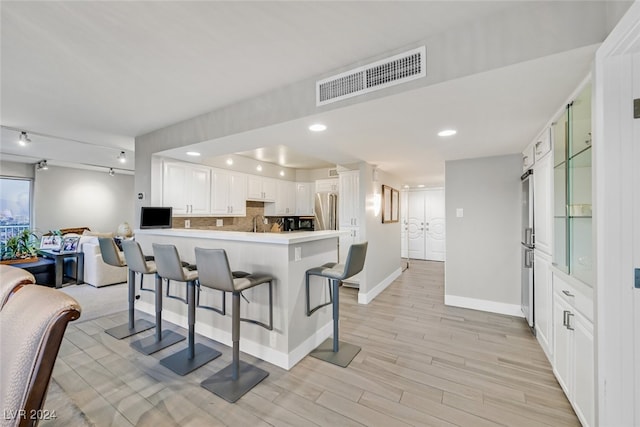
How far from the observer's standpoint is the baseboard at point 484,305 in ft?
11.5

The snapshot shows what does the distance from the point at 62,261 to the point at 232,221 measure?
2992 mm

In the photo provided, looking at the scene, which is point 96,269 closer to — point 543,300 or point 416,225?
point 543,300

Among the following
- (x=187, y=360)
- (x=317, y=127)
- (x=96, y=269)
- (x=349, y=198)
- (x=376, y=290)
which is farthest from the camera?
(x=96, y=269)

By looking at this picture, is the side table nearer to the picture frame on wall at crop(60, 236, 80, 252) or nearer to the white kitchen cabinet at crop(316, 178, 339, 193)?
the picture frame on wall at crop(60, 236, 80, 252)

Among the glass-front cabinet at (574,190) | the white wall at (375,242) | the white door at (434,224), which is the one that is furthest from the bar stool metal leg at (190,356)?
the white door at (434,224)

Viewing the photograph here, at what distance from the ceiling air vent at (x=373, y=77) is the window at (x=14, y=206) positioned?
25.7 ft

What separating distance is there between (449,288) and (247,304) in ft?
9.51

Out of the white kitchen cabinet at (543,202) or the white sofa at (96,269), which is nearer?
the white kitchen cabinet at (543,202)

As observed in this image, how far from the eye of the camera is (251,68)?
6.68 ft

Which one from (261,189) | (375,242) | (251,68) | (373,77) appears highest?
(251,68)

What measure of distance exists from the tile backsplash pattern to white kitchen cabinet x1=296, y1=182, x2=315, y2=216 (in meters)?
0.70

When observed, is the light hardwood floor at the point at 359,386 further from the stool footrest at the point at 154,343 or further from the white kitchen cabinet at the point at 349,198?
the white kitchen cabinet at the point at 349,198

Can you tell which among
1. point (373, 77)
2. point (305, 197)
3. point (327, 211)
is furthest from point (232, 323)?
point (305, 197)

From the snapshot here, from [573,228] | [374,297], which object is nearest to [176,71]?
[573,228]
